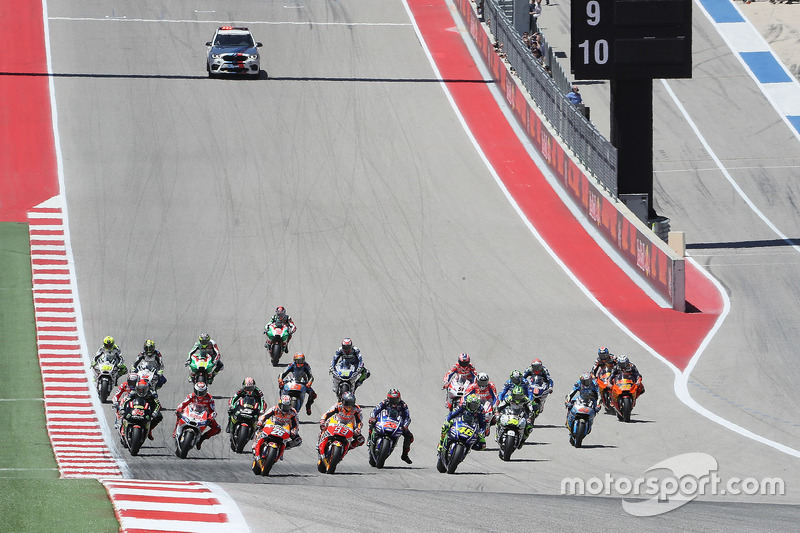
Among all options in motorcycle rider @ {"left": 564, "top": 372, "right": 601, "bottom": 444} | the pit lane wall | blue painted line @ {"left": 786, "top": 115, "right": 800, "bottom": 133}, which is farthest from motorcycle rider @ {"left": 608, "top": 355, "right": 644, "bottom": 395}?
blue painted line @ {"left": 786, "top": 115, "right": 800, "bottom": 133}

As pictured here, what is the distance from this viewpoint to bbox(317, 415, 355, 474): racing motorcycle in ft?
69.4

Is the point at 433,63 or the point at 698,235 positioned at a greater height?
the point at 433,63

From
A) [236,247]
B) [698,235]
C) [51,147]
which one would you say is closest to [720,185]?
[698,235]

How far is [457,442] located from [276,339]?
856 cm

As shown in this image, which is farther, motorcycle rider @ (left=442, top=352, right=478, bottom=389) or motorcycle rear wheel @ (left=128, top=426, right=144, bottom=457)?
motorcycle rider @ (left=442, top=352, right=478, bottom=389)

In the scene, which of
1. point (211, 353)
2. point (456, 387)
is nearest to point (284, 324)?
point (211, 353)

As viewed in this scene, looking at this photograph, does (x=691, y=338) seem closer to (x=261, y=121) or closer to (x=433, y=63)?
(x=261, y=121)

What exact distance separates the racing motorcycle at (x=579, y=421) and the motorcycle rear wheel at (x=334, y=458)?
4252mm

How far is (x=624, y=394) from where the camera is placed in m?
24.5

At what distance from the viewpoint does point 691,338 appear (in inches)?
1233

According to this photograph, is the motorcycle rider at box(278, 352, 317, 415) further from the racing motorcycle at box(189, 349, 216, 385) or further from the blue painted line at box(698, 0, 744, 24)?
the blue painted line at box(698, 0, 744, 24)

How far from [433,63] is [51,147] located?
16.3 meters

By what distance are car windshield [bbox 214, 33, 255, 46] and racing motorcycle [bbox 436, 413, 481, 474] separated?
107ft

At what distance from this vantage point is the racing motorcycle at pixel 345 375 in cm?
2586
